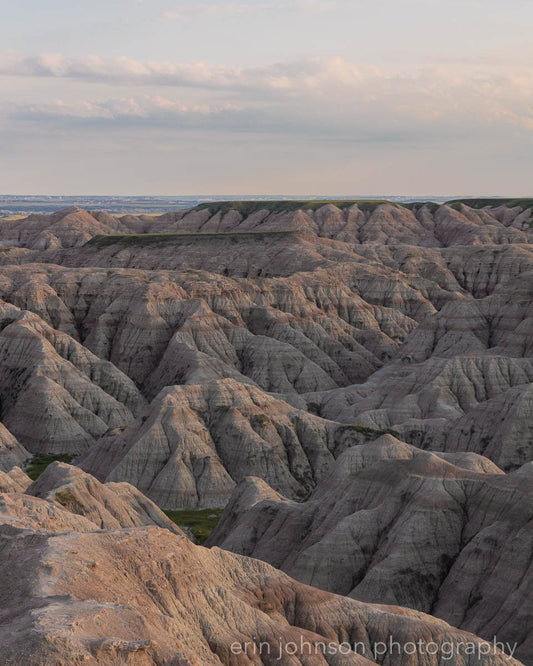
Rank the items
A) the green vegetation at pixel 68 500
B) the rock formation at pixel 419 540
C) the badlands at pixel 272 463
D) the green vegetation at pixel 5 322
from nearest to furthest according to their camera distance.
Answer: the badlands at pixel 272 463
the rock formation at pixel 419 540
the green vegetation at pixel 68 500
the green vegetation at pixel 5 322

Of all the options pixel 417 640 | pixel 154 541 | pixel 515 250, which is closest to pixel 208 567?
pixel 154 541

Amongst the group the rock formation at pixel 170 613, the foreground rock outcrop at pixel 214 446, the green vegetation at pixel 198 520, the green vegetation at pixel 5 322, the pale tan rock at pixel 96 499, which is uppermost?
the rock formation at pixel 170 613

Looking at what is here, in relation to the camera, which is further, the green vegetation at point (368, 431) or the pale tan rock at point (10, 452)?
the pale tan rock at point (10, 452)

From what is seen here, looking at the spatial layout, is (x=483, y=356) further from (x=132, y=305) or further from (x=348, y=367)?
(x=132, y=305)

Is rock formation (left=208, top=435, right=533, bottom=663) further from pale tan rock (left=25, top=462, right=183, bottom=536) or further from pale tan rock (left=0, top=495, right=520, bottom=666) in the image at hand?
pale tan rock (left=0, top=495, right=520, bottom=666)

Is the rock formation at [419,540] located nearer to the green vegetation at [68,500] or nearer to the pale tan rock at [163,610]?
the pale tan rock at [163,610]

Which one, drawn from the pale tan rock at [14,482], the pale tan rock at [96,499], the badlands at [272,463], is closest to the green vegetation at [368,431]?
the badlands at [272,463]

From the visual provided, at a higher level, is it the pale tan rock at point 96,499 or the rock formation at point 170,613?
the rock formation at point 170,613

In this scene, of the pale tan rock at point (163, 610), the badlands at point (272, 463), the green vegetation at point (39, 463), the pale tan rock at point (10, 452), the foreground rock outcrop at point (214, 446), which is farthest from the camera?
the pale tan rock at point (10, 452)
